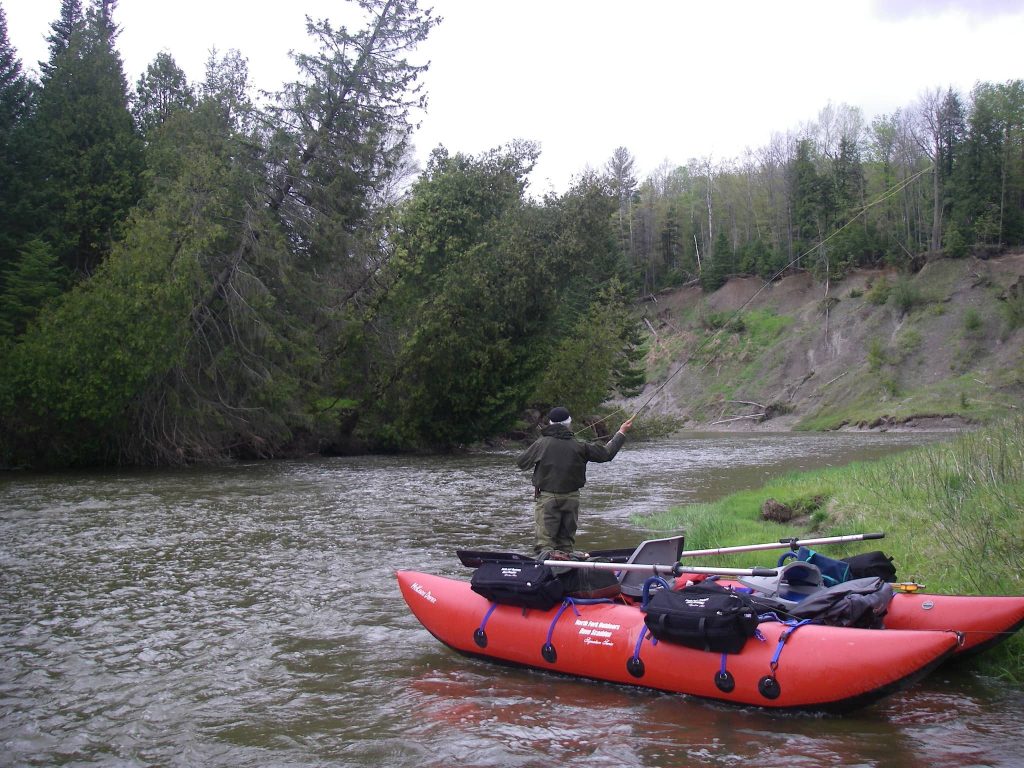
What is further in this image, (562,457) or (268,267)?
(268,267)

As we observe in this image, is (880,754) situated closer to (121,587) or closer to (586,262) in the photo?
(121,587)

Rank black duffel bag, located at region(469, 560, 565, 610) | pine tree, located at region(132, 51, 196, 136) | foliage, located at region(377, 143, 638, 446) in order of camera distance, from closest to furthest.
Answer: black duffel bag, located at region(469, 560, 565, 610)
foliage, located at region(377, 143, 638, 446)
pine tree, located at region(132, 51, 196, 136)

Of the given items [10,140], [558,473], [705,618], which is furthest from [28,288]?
[705,618]

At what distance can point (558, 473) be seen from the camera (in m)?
8.84

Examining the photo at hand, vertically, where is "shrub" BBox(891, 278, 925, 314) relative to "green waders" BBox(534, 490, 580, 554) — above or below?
above

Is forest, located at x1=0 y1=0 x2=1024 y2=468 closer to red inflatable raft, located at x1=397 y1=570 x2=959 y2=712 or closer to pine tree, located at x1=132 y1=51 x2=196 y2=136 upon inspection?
pine tree, located at x1=132 y1=51 x2=196 y2=136

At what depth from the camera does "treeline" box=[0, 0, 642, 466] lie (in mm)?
22734

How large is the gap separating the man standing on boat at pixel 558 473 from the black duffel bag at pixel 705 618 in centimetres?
277

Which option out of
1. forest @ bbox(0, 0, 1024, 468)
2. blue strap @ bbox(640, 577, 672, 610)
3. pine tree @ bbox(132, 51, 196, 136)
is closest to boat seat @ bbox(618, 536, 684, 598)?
blue strap @ bbox(640, 577, 672, 610)

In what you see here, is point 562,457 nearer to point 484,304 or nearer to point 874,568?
point 874,568

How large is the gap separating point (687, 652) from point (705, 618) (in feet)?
1.14

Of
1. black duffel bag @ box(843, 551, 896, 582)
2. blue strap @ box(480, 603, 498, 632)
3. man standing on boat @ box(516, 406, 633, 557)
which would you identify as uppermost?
man standing on boat @ box(516, 406, 633, 557)

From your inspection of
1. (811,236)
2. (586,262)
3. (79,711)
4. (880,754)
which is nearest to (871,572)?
(880,754)

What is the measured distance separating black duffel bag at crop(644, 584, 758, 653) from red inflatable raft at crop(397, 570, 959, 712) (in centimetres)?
9
